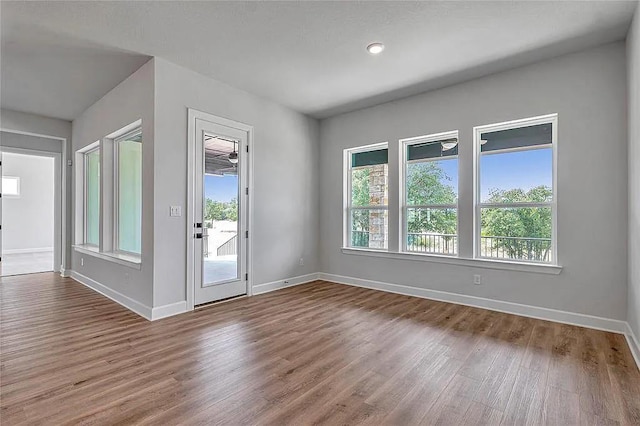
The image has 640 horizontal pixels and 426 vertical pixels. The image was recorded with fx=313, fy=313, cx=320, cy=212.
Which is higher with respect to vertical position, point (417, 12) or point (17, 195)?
point (417, 12)

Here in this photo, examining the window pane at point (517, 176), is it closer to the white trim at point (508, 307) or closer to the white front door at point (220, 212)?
the white trim at point (508, 307)

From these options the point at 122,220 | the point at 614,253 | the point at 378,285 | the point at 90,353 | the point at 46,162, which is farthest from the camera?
the point at 46,162

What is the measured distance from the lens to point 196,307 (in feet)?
12.7

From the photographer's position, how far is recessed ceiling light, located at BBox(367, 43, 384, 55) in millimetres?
3209

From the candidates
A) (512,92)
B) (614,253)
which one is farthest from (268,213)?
(614,253)

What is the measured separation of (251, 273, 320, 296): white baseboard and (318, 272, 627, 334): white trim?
83cm

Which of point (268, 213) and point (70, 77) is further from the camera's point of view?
point (268, 213)

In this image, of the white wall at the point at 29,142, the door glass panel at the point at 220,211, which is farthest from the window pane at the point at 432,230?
the white wall at the point at 29,142

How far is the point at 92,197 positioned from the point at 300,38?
4914mm

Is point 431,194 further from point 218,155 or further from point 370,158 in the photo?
point 218,155

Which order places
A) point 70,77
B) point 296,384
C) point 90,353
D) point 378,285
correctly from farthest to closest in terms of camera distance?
point 378,285 → point 70,77 → point 90,353 → point 296,384

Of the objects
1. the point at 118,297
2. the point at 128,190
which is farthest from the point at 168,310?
the point at 128,190

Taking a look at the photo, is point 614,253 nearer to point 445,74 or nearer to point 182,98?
point 445,74

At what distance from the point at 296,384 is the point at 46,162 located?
1120 cm
